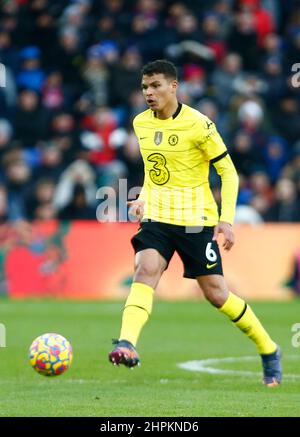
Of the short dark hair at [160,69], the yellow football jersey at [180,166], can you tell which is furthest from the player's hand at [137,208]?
the short dark hair at [160,69]

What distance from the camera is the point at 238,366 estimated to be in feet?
31.8

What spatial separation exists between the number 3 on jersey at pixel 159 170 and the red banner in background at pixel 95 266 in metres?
8.95

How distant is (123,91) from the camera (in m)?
20.0

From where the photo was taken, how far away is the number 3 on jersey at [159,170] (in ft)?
27.8

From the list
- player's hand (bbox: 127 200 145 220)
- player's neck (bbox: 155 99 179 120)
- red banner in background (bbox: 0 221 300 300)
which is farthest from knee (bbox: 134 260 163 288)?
red banner in background (bbox: 0 221 300 300)

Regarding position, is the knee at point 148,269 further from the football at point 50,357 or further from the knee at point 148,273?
the football at point 50,357

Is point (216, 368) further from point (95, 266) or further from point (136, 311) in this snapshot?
point (95, 266)

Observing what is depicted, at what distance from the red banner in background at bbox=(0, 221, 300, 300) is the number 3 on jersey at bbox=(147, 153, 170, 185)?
8.95 m

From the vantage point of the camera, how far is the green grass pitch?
7207 mm

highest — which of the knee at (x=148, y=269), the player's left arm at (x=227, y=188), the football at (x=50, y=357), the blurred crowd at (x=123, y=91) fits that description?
the blurred crowd at (x=123, y=91)

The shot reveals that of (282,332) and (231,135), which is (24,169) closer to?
(231,135)

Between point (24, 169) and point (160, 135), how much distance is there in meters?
10.1

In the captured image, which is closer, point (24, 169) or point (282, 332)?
point (282, 332)

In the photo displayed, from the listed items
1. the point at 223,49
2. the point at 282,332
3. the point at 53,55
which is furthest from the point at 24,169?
the point at 282,332
